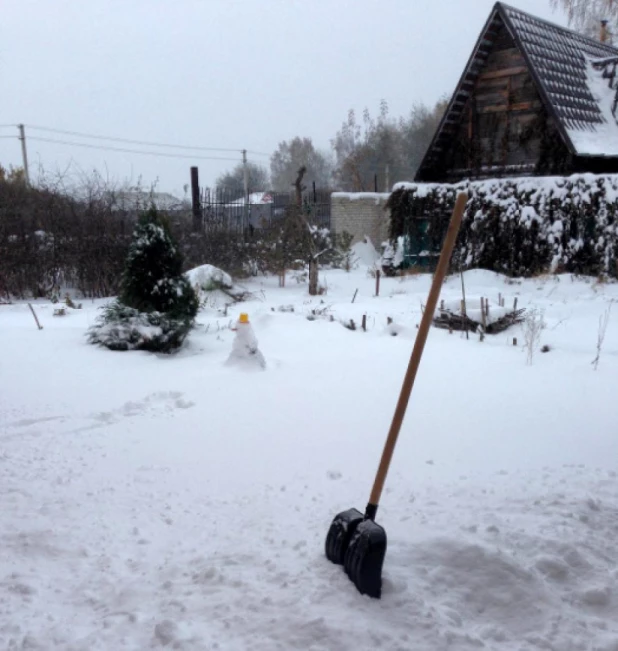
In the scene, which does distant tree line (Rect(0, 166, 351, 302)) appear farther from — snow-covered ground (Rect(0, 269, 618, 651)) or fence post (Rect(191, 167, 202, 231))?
snow-covered ground (Rect(0, 269, 618, 651))

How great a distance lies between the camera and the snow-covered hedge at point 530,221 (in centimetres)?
1066

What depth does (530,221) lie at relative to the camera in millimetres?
11578

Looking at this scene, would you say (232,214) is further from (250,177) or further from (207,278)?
(250,177)

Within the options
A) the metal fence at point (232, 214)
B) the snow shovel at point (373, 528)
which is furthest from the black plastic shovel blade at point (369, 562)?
the metal fence at point (232, 214)

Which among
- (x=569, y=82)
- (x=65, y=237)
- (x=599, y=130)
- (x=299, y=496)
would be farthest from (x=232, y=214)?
(x=299, y=496)

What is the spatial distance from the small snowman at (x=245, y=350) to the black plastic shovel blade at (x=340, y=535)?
306 cm

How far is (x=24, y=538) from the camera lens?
2.53 m

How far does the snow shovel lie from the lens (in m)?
2.09

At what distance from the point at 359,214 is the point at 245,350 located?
15339mm

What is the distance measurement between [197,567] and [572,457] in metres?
2.35

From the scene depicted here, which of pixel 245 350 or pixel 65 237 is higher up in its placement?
pixel 65 237

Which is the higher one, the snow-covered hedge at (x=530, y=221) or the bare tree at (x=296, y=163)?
the bare tree at (x=296, y=163)

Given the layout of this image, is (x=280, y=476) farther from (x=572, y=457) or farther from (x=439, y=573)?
(x=572, y=457)

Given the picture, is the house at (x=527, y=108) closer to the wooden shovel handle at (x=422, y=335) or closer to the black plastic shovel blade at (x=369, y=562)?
the wooden shovel handle at (x=422, y=335)
